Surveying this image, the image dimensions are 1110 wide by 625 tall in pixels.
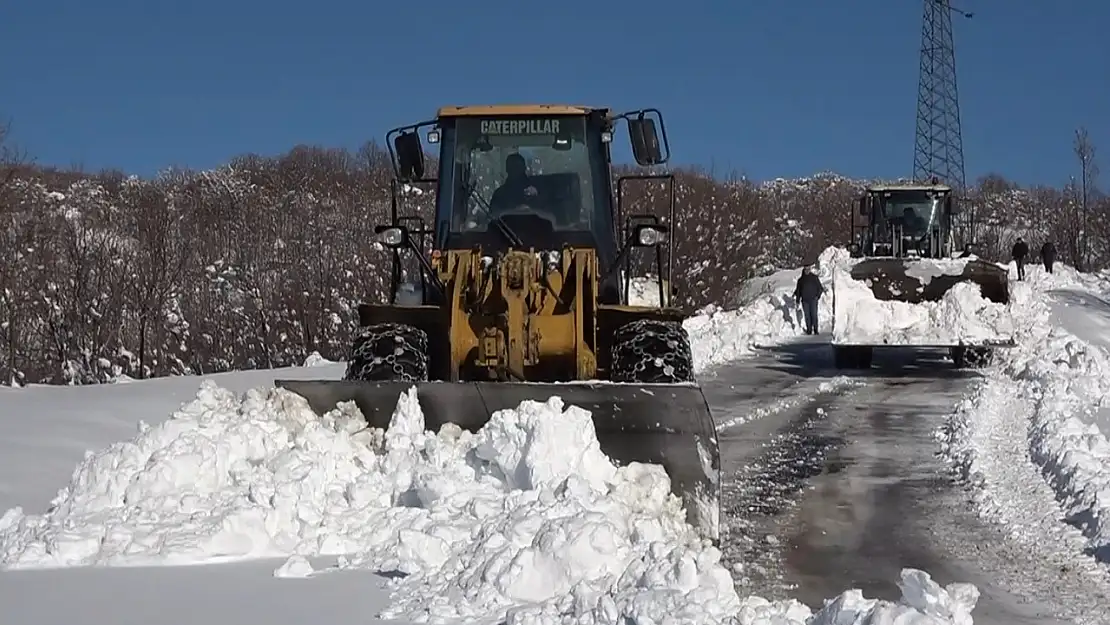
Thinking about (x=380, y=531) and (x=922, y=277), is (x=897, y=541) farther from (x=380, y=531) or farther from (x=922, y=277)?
(x=922, y=277)

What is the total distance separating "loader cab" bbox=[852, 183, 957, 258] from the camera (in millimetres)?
21016

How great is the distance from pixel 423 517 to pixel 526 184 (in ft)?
11.5

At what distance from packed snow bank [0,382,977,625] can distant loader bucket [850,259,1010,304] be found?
38.0 ft

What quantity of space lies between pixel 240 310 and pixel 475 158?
26083 millimetres

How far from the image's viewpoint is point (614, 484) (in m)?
6.02

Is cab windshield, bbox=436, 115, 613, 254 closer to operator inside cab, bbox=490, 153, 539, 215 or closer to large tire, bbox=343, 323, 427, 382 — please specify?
operator inside cab, bbox=490, 153, 539, 215

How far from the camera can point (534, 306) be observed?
23.8 feet

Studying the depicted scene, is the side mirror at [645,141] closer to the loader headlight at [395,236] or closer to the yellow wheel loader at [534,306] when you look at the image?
the yellow wheel loader at [534,306]

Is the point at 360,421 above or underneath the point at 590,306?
underneath

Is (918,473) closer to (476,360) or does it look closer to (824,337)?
(476,360)

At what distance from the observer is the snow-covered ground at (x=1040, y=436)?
7.41 metres

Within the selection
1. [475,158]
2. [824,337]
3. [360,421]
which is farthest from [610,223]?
[824,337]

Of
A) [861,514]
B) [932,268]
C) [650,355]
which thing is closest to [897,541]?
[861,514]

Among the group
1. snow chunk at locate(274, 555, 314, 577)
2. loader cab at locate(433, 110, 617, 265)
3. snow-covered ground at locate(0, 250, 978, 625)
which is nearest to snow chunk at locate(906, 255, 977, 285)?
loader cab at locate(433, 110, 617, 265)
